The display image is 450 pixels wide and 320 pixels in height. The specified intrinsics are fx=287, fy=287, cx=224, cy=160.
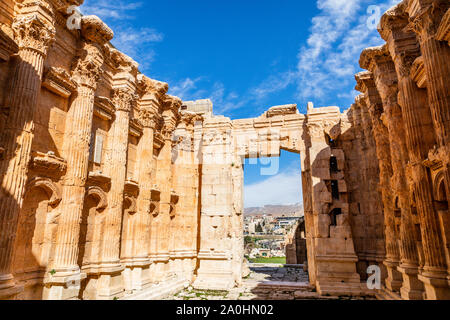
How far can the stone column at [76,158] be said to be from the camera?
6707 millimetres

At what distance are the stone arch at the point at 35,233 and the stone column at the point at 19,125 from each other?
1.92 feet

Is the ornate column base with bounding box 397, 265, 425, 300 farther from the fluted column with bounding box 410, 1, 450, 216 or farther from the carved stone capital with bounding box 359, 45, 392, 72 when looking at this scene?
the carved stone capital with bounding box 359, 45, 392, 72

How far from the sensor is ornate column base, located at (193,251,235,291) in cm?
1124

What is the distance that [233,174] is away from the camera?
1299 cm

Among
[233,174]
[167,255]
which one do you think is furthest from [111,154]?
[233,174]

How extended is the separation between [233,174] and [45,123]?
7806 mm

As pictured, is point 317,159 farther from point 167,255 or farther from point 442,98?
point 167,255

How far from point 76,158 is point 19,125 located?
1.73 metres

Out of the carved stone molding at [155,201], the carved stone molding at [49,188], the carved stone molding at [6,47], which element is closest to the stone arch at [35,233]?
the carved stone molding at [49,188]


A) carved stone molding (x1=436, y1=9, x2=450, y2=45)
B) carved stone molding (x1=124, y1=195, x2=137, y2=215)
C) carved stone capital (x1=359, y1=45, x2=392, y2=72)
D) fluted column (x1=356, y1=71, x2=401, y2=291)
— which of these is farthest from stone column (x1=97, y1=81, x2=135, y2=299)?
carved stone molding (x1=436, y1=9, x2=450, y2=45)

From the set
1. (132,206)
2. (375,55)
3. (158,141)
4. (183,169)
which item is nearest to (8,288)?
(132,206)

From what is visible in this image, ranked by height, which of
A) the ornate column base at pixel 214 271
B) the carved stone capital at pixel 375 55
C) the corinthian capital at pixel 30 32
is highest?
the carved stone capital at pixel 375 55

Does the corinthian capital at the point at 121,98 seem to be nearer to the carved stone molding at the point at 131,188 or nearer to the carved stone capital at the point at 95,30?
the carved stone capital at the point at 95,30

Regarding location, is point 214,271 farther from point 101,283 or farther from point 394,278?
point 394,278
